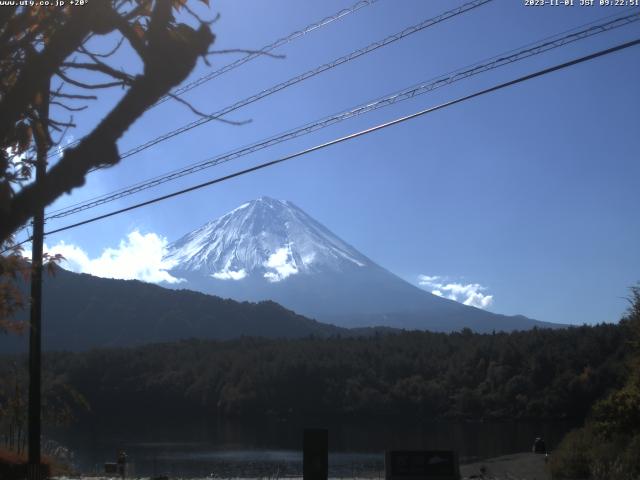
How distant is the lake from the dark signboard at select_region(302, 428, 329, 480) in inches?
1332

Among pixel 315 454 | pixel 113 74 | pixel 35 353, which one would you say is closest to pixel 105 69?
pixel 113 74

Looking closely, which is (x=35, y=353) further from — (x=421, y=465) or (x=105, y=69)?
(x=105, y=69)

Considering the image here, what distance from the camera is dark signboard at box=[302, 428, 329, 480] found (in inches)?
320

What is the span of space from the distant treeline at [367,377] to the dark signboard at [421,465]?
67359 mm

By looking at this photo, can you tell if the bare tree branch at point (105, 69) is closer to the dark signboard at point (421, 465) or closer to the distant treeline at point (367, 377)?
the dark signboard at point (421, 465)

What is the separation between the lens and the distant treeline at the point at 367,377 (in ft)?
256

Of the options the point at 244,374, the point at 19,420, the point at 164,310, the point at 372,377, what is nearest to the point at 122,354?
the point at 244,374

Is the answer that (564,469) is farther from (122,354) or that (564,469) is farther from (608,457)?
(122,354)

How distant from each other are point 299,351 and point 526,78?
311 ft

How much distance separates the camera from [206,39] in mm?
4090

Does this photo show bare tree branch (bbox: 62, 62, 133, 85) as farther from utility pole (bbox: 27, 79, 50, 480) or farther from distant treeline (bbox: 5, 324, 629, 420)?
distant treeline (bbox: 5, 324, 629, 420)

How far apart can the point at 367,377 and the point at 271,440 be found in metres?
27.7

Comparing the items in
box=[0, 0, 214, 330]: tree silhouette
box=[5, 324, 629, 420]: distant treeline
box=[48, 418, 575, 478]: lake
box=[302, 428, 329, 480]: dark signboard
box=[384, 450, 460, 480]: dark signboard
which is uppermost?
box=[0, 0, 214, 330]: tree silhouette

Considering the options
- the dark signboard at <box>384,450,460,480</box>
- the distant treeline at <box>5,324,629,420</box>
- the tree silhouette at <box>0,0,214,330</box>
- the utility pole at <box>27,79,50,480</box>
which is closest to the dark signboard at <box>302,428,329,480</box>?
the dark signboard at <box>384,450,460,480</box>
